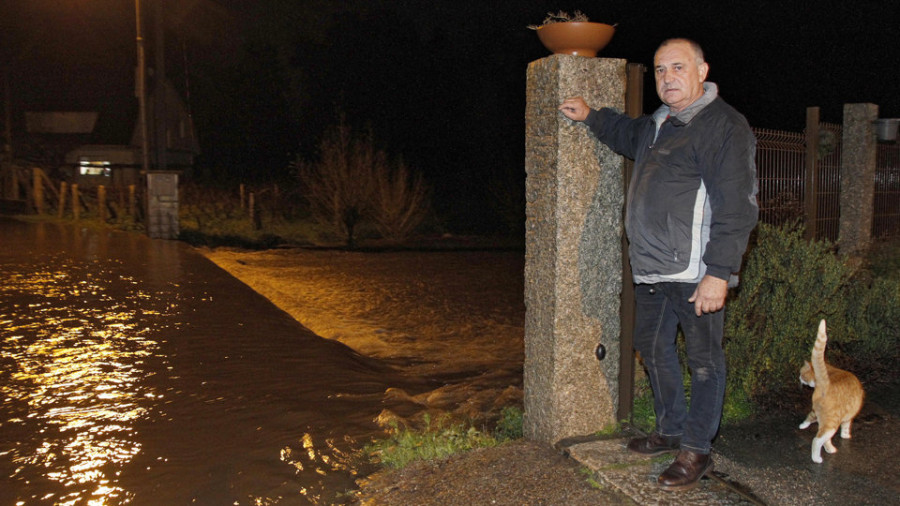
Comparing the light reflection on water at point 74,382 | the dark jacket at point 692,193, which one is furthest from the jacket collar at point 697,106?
the light reflection on water at point 74,382

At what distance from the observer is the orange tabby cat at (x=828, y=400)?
12.4ft

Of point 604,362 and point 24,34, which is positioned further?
point 24,34

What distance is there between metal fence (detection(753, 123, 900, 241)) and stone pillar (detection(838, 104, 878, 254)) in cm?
10

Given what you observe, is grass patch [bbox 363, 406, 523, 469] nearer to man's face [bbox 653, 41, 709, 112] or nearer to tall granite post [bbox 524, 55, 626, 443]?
tall granite post [bbox 524, 55, 626, 443]

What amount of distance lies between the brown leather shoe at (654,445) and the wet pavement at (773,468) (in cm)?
3

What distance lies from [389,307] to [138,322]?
132 inches

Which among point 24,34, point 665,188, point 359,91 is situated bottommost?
point 665,188

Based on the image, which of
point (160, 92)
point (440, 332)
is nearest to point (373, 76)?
point (160, 92)

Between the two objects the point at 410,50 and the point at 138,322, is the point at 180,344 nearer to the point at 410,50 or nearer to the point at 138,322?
the point at 138,322

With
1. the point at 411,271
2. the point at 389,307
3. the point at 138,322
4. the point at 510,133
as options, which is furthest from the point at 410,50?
the point at 138,322

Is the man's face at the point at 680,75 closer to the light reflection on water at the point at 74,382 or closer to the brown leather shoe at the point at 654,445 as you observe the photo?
the brown leather shoe at the point at 654,445

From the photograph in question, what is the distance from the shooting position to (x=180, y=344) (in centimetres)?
662

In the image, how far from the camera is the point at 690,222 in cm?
321

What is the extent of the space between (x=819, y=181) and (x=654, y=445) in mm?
5089
